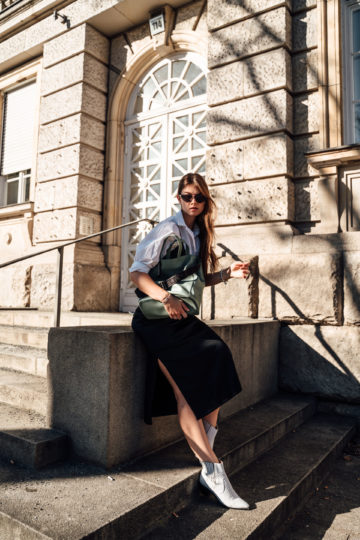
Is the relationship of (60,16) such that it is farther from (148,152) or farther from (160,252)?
(160,252)

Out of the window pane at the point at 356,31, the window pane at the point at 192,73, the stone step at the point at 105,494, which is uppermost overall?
the window pane at the point at 192,73

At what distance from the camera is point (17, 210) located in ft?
24.4

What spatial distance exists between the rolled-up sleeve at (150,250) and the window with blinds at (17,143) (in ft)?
20.0

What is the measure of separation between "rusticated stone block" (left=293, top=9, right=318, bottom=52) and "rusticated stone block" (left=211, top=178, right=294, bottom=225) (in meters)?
1.65

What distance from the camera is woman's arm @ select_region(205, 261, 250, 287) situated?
2.55m

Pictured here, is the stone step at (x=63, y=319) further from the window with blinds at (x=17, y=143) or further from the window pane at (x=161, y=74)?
the window pane at (x=161, y=74)

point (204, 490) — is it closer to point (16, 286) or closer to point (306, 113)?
point (306, 113)

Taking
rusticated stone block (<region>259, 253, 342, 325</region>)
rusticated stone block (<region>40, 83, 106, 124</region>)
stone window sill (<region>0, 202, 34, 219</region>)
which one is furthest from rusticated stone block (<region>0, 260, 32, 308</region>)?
rusticated stone block (<region>259, 253, 342, 325</region>)

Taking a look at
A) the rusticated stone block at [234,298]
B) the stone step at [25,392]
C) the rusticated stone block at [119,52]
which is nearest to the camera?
the stone step at [25,392]

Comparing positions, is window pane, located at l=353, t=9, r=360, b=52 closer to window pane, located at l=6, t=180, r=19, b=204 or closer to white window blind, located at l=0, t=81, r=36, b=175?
white window blind, located at l=0, t=81, r=36, b=175

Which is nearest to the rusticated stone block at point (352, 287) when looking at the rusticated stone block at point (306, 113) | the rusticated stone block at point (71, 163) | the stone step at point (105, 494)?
the rusticated stone block at point (306, 113)

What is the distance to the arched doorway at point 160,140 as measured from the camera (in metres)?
6.30

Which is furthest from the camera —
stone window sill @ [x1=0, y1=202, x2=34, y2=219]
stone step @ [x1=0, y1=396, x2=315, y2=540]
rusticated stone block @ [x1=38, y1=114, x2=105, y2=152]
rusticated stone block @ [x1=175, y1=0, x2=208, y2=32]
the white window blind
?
the white window blind

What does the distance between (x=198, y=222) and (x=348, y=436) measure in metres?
2.48
